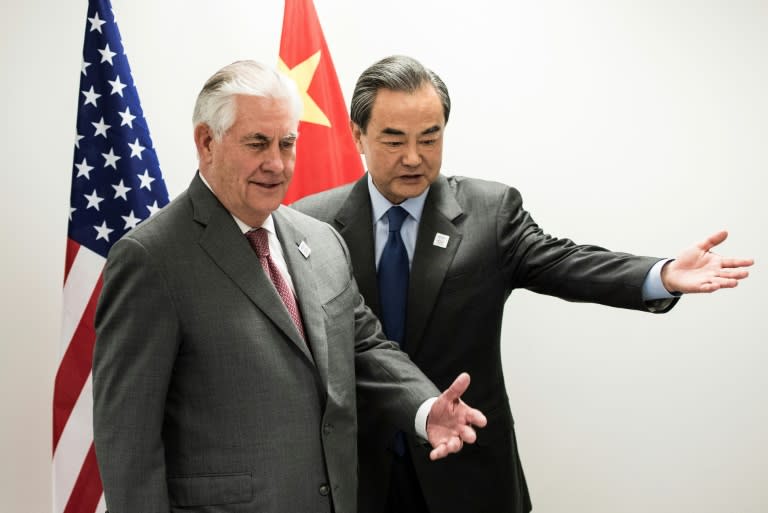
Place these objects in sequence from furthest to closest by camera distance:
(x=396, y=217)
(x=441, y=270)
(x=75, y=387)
Answer: (x=75, y=387) → (x=396, y=217) → (x=441, y=270)

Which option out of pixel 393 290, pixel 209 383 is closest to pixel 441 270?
pixel 393 290

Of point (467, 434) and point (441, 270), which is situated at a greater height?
point (441, 270)

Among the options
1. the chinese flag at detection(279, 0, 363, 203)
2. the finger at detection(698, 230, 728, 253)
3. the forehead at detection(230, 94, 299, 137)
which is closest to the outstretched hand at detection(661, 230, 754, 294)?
the finger at detection(698, 230, 728, 253)

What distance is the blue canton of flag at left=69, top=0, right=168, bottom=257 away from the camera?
8.73 feet

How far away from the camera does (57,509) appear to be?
2.64 m

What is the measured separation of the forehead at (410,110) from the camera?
7.64 feet

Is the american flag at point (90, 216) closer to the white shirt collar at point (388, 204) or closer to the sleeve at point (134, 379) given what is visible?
the white shirt collar at point (388, 204)

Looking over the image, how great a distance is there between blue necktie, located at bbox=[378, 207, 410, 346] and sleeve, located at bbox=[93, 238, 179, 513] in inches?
31.7

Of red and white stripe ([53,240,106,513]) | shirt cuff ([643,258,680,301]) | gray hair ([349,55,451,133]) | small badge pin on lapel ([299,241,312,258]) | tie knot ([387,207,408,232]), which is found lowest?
red and white stripe ([53,240,106,513])

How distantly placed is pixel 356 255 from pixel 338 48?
1439 millimetres

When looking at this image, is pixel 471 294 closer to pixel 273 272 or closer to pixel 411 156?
pixel 411 156

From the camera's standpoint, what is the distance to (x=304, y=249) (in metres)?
1.99

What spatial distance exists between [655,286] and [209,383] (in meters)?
1.13

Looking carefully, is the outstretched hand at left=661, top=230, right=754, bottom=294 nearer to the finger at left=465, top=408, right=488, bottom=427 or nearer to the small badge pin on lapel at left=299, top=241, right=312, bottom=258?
the finger at left=465, top=408, right=488, bottom=427
